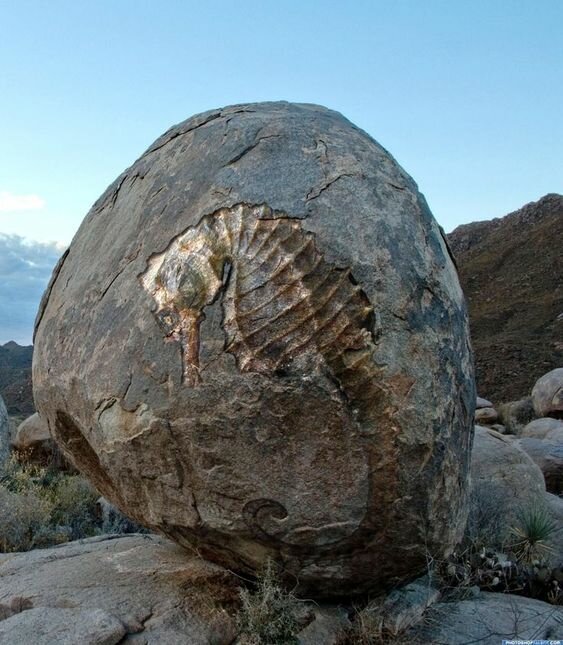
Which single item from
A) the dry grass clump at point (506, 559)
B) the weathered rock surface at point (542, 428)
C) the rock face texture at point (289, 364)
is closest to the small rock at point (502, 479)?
the dry grass clump at point (506, 559)

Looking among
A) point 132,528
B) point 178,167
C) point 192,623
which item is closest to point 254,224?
point 178,167

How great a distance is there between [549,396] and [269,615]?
1337cm

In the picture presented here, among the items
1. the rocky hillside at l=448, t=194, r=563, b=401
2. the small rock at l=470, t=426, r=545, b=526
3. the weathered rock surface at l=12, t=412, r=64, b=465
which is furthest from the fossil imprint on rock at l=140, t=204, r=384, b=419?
the rocky hillside at l=448, t=194, r=563, b=401

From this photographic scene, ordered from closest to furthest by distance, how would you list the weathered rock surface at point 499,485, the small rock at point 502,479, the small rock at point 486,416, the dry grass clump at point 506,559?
Result: 1. the dry grass clump at point 506,559
2. the weathered rock surface at point 499,485
3. the small rock at point 502,479
4. the small rock at point 486,416

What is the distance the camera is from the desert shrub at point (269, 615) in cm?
338

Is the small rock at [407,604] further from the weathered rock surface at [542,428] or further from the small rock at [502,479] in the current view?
the weathered rock surface at [542,428]

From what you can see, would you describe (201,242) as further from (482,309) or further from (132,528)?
(482,309)

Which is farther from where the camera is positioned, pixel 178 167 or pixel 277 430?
pixel 178 167

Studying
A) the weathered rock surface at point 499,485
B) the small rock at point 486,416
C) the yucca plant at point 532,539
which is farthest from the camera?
the small rock at point 486,416

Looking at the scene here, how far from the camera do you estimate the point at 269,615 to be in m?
3.42

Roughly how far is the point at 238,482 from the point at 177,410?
39 centimetres

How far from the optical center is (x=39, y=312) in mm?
4484

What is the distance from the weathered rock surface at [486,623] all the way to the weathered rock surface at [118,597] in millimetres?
966

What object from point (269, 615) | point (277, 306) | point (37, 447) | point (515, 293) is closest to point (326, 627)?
point (269, 615)
